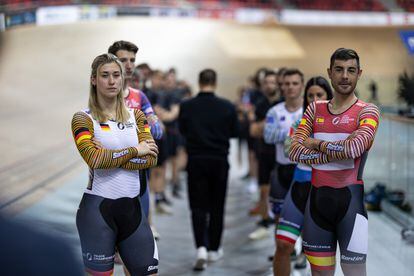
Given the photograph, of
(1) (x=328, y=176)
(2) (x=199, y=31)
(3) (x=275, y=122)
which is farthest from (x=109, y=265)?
(2) (x=199, y=31)

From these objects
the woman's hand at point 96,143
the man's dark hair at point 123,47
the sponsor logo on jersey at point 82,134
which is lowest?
the woman's hand at point 96,143

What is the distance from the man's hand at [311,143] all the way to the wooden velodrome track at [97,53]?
295 cm

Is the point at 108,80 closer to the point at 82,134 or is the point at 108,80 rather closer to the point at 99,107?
the point at 99,107

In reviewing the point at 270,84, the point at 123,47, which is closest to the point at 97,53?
the point at 270,84

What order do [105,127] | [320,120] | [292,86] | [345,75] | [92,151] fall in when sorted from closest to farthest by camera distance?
[92,151] < [105,127] < [345,75] < [320,120] < [292,86]

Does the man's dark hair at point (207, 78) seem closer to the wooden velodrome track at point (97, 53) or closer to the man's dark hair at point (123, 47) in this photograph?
the wooden velodrome track at point (97, 53)

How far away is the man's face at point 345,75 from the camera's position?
3.52m

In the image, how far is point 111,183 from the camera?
133 inches

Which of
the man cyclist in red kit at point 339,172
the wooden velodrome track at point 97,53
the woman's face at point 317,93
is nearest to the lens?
the man cyclist in red kit at point 339,172

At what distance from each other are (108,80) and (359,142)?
4.13 ft

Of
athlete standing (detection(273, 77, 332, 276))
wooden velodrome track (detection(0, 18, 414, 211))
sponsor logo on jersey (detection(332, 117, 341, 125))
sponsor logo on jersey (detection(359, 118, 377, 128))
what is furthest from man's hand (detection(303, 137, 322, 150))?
wooden velodrome track (detection(0, 18, 414, 211))

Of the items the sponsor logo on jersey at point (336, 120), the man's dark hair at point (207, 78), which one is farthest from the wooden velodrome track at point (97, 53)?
the sponsor logo on jersey at point (336, 120)

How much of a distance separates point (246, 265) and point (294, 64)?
55.2 ft

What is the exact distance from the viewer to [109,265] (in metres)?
3.40
